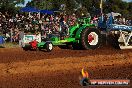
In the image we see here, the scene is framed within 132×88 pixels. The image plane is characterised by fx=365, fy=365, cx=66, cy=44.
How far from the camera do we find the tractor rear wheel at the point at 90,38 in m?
15.9

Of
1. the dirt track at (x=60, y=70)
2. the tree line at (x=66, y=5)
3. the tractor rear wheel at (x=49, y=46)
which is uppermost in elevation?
the tree line at (x=66, y=5)

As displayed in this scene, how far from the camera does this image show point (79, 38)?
52.7 ft

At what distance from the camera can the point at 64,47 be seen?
57.4 feet

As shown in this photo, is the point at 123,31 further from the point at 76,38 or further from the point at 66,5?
the point at 66,5

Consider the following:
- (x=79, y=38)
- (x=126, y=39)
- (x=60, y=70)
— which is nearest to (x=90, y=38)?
(x=79, y=38)

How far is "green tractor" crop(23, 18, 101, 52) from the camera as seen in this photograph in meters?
15.8

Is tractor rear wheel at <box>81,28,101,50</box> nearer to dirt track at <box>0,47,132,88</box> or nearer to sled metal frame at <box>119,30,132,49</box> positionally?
sled metal frame at <box>119,30,132,49</box>

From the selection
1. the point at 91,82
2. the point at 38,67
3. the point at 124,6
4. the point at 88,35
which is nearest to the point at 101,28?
the point at 88,35

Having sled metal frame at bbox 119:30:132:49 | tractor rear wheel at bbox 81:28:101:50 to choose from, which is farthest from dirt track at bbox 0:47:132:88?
sled metal frame at bbox 119:30:132:49

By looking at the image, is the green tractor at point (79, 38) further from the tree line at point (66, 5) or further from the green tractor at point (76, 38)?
the tree line at point (66, 5)

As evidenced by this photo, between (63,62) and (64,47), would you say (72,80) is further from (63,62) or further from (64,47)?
(64,47)

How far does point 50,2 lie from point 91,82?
30.0 meters

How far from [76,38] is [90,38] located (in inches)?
25.8

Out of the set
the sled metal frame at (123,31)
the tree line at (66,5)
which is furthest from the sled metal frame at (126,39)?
the tree line at (66,5)
